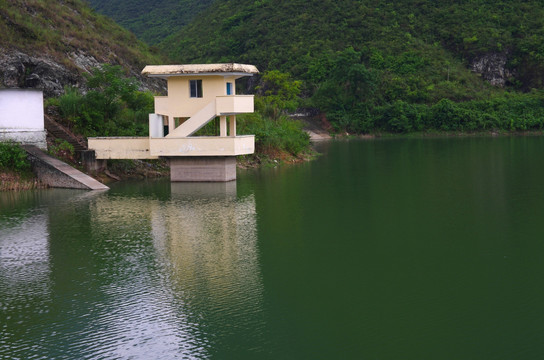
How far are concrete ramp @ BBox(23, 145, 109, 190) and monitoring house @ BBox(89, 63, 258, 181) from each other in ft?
7.40

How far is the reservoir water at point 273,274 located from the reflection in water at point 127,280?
4 cm

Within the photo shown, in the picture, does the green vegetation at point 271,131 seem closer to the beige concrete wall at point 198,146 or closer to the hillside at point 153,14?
the beige concrete wall at point 198,146

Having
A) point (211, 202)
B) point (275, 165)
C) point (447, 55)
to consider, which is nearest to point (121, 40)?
point (275, 165)

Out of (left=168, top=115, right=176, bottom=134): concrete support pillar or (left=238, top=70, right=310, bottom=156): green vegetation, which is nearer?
(left=168, top=115, right=176, bottom=134): concrete support pillar

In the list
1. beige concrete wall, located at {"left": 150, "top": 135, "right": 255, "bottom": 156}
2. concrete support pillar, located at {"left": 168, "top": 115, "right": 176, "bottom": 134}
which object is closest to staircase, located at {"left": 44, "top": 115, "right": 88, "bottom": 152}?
beige concrete wall, located at {"left": 150, "top": 135, "right": 255, "bottom": 156}

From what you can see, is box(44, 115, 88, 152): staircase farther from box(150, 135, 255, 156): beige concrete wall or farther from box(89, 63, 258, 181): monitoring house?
box(150, 135, 255, 156): beige concrete wall

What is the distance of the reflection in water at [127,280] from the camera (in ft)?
38.0

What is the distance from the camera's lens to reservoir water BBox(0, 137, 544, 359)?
37.6ft

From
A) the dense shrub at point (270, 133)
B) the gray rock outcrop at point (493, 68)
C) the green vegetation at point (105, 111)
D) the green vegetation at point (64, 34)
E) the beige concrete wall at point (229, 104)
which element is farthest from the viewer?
the gray rock outcrop at point (493, 68)

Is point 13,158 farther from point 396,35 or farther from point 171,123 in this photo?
point 396,35

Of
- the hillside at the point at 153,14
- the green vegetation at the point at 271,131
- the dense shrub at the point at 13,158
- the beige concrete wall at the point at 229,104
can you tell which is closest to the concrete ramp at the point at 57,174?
the dense shrub at the point at 13,158

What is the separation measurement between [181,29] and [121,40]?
2861 inches

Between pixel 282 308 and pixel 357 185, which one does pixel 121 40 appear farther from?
pixel 282 308

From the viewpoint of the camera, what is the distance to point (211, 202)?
1001 inches
